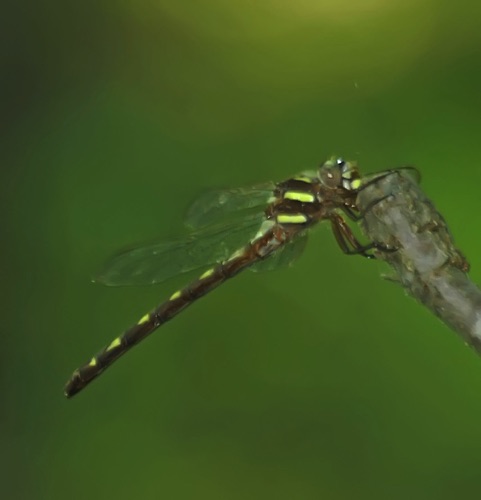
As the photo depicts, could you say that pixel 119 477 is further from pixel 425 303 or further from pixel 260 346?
pixel 425 303

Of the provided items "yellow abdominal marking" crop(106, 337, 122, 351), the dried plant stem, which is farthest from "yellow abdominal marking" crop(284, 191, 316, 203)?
"yellow abdominal marking" crop(106, 337, 122, 351)

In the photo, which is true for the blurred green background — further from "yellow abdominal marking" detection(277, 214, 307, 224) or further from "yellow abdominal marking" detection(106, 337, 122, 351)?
"yellow abdominal marking" detection(277, 214, 307, 224)

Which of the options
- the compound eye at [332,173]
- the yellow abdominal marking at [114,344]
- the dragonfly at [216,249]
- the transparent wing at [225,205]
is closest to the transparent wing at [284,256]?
the dragonfly at [216,249]

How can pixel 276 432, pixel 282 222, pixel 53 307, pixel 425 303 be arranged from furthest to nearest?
pixel 53 307 → pixel 276 432 → pixel 282 222 → pixel 425 303

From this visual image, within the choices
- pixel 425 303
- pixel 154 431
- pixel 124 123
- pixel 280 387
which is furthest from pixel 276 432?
pixel 425 303

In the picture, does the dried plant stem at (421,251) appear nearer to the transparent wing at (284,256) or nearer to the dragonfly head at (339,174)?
the dragonfly head at (339,174)

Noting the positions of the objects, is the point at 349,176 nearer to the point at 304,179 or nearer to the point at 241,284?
the point at 304,179
